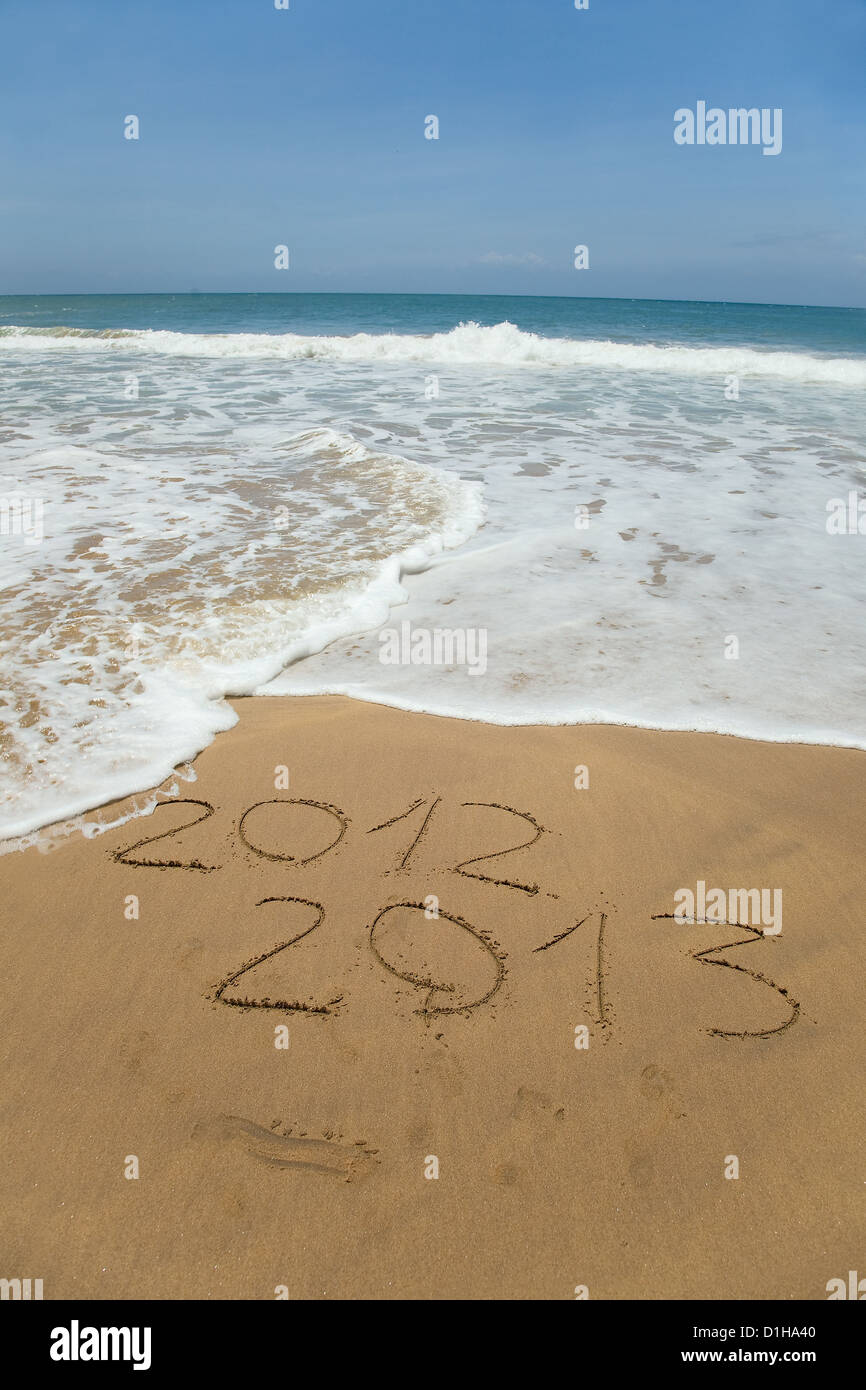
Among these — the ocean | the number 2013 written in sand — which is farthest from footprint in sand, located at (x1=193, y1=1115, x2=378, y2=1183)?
the ocean

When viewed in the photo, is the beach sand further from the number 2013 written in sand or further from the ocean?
the ocean

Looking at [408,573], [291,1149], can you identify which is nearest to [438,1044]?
[291,1149]

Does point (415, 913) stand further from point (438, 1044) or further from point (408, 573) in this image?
point (408, 573)

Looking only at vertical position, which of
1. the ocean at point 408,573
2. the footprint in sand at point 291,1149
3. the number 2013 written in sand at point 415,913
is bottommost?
the footprint in sand at point 291,1149

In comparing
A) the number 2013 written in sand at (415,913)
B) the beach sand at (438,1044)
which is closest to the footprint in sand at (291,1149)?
the beach sand at (438,1044)

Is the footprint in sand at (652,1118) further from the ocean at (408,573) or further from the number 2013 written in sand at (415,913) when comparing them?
the ocean at (408,573)
